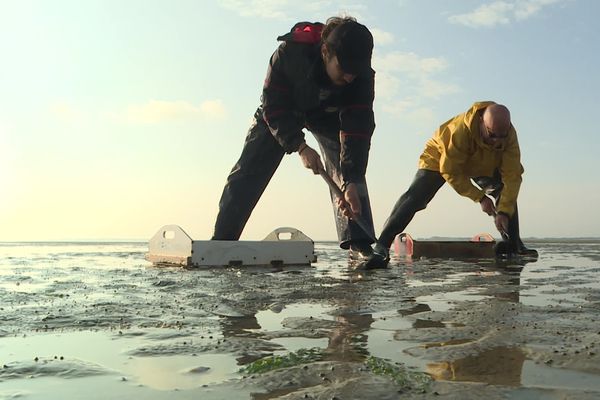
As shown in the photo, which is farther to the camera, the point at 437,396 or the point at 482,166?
the point at 482,166

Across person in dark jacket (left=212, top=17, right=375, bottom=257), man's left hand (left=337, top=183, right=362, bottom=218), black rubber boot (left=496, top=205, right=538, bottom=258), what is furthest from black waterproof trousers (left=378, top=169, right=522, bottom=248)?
man's left hand (left=337, top=183, right=362, bottom=218)

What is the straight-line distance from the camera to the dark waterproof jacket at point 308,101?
5.25 meters

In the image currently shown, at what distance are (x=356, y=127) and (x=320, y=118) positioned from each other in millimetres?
510

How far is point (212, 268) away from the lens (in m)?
5.94

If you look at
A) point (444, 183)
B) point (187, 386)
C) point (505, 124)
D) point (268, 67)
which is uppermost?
point (268, 67)

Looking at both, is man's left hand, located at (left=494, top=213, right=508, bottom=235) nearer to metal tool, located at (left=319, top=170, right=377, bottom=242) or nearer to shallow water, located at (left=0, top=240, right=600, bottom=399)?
metal tool, located at (left=319, top=170, right=377, bottom=242)

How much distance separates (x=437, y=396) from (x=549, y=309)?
161 cm

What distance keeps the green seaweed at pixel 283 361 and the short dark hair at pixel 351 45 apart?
3.11 meters

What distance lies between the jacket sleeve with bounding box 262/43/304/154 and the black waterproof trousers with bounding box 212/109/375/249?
0.58 metres

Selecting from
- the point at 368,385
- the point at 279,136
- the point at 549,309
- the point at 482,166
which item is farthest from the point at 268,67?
the point at 368,385

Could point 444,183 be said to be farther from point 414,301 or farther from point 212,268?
point 414,301

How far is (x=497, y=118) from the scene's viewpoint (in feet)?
17.5

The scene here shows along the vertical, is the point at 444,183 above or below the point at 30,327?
above

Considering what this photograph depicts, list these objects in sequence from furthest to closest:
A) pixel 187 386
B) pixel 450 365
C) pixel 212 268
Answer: pixel 212 268 < pixel 450 365 < pixel 187 386
